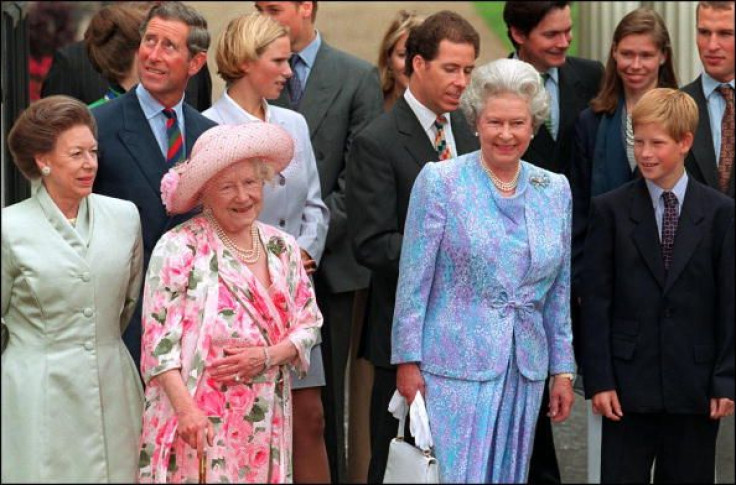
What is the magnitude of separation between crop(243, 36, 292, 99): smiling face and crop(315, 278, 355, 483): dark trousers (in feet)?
2.78

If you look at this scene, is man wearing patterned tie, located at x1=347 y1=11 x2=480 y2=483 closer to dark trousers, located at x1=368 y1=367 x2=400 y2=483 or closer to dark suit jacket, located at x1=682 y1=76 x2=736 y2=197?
dark trousers, located at x1=368 y1=367 x2=400 y2=483

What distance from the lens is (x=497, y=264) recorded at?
5727mm

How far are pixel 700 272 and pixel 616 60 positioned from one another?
4.62ft

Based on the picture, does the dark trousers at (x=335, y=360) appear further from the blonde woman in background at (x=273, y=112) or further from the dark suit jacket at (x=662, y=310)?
the dark suit jacket at (x=662, y=310)

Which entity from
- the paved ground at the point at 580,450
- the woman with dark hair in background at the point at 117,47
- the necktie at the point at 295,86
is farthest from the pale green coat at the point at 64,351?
the paved ground at the point at 580,450

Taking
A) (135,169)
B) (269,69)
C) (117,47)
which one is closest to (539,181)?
(269,69)

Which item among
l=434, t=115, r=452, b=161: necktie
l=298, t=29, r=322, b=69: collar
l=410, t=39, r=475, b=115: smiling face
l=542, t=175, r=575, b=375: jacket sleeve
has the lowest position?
l=542, t=175, r=575, b=375: jacket sleeve

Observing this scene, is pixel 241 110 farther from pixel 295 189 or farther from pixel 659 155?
pixel 659 155

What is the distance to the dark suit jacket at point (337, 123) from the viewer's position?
7180 millimetres

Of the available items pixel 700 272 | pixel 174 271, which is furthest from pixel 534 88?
pixel 174 271

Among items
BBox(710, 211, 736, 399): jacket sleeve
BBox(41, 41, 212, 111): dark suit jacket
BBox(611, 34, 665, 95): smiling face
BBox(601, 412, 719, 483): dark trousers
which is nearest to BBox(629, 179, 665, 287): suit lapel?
BBox(710, 211, 736, 399): jacket sleeve

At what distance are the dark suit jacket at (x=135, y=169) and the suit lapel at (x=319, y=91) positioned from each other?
40.5 inches

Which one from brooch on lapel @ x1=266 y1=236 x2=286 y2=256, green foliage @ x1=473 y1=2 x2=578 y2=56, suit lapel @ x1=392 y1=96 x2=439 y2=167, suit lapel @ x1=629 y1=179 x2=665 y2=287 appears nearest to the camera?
brooch on lapel @ x1=266 y1=236 x2=286 y2=256

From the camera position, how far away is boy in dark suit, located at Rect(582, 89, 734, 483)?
6.00 meters
